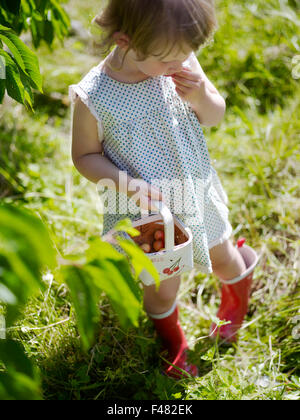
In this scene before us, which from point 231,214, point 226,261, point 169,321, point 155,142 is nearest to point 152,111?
point 155,142

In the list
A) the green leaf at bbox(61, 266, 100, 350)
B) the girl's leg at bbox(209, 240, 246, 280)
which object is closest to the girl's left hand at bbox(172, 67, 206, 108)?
the girl's leg at bbox(209, 240, 246, 280)

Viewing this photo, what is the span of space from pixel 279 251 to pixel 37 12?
4.28ft

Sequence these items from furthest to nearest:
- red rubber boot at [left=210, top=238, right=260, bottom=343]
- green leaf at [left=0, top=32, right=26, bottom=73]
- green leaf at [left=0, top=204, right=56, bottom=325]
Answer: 1. red rubber boot at [left=210, top=238, right=260, bottom=343]
2. green leaf at [left=0, top=32, right=26, bottom=73]
3. green leaf at [left=0, top=204, right=56, bottom=325]

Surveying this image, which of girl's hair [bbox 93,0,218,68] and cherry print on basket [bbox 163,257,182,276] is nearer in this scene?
girl's hair [bbox 93,0,218,68]

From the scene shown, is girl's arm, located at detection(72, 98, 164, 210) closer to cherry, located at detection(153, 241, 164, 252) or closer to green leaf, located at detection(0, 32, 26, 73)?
cherry, located at detection(153, 241, 164, 252)

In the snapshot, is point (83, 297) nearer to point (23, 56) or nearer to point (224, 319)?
point (23, 56)

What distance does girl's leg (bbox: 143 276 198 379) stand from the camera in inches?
55.2

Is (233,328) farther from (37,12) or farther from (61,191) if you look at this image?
(37,12)

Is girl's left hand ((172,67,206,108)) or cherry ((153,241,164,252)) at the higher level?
girl's left hand ((172,67,206,108))

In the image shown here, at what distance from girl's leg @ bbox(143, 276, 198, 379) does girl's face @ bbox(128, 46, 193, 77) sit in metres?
0.64

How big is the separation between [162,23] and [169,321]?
36.7 inches

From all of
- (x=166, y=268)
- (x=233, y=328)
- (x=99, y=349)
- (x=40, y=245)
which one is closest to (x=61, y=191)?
(x=99, y=349)

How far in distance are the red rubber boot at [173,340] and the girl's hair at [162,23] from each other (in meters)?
0.84

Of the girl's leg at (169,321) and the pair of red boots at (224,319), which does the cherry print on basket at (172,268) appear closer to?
the girl's leg at (169,321)
